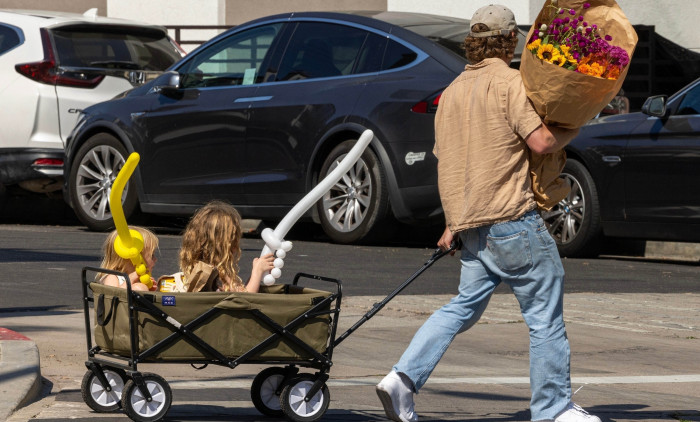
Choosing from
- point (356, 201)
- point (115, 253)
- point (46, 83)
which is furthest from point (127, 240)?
point (46, 83)

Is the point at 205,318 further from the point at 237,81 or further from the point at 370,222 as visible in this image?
the point at 237,81

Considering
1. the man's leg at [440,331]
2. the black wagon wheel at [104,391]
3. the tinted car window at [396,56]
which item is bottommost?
the tinted car window at [396,56]

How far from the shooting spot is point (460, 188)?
5.21 m

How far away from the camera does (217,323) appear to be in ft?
16.6

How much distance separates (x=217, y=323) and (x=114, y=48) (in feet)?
28.5

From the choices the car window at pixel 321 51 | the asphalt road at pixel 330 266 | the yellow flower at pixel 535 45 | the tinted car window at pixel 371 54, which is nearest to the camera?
the yellow flower at pixel 535 45

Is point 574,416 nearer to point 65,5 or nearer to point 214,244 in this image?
point 214,244

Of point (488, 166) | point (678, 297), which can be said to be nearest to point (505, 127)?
point (488, 166)

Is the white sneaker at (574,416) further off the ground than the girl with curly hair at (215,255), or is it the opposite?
the girl with curly hair at (215,255)

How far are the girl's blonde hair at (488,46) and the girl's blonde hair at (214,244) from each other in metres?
1.06

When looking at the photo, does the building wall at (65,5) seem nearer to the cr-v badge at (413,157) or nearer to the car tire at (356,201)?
the car tire at (356,201)

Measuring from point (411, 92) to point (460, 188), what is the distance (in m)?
5.68

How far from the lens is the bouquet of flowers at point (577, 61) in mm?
4922

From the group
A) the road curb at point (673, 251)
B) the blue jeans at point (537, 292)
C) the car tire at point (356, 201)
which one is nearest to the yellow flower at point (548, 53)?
the blue jeans at point (537, 292)
